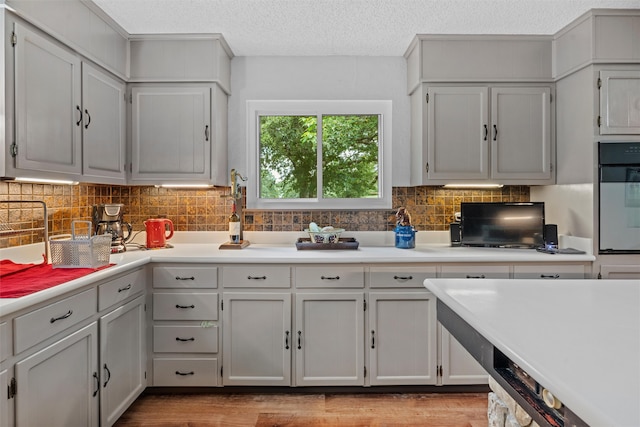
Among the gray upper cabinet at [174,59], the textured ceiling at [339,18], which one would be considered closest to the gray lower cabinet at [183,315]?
the gray upper cabinet at [174,59]

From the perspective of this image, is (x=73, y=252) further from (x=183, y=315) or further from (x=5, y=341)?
(x=183, y=315)

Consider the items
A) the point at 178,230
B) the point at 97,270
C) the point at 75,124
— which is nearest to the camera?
the point at 97,270

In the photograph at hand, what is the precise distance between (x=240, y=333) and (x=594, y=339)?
1.98m

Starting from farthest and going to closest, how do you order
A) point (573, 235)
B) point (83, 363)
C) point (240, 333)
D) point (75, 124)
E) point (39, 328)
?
1. point (573, 235)
2. point (240, 333)
3. point (75, 124)
4. point (83, 363)
5. point (39, 328)

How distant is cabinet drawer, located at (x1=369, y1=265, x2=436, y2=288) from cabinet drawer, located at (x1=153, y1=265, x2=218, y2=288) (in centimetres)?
103

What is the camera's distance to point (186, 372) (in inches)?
94.2

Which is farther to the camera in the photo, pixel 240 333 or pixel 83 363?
pixel 240 333

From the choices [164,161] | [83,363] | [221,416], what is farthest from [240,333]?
[164,161]

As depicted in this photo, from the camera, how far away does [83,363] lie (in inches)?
69.1

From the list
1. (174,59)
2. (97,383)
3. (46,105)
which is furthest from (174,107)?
(97,383)

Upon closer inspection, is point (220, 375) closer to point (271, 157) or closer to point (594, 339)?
point (271, 157)

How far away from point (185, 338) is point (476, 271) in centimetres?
192

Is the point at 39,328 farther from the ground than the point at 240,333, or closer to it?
farther from the ground

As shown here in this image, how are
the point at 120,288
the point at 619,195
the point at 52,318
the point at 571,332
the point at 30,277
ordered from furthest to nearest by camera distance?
the point at 619,195
the point at 120,288
the point at 30,277
the point at 52,318
the point at 571,332
